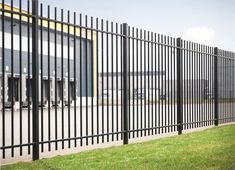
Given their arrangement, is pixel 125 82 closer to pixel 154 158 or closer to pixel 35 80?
pixel 154 158

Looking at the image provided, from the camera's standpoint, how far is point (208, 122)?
13.9m

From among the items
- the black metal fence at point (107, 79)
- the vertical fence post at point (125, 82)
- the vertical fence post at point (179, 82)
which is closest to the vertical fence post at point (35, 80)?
the black metal fence at point (107, 79)

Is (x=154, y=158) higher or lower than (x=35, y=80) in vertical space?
lower

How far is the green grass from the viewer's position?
6434mm

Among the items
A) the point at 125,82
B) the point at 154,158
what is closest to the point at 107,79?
the point at 125,82

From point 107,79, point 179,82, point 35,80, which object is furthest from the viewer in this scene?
point 179,82

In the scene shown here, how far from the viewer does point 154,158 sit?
7.19 meters

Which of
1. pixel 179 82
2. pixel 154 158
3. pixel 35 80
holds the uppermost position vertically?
pixel 179 82

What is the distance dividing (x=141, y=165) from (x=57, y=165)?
1.34 m

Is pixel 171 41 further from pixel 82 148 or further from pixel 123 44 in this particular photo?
pixel 82 148

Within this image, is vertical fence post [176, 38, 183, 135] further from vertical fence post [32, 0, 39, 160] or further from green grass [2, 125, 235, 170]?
vertical fence post [32, 0, 39, 160]

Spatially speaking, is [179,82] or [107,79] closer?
[107,79]

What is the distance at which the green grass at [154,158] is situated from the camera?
6434mm

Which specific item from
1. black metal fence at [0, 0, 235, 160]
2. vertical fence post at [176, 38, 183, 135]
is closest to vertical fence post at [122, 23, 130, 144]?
black metal fence at [0, 0, 235, 160]
